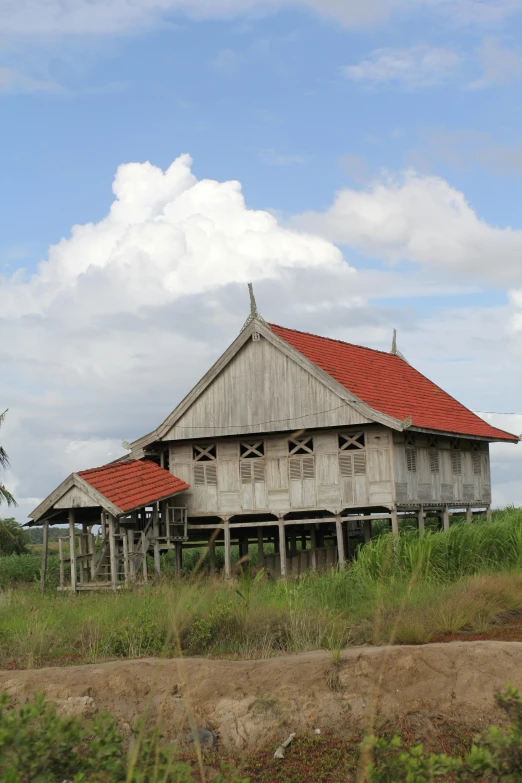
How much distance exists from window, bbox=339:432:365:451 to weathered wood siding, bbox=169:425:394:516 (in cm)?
11

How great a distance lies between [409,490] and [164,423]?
7.00 meters

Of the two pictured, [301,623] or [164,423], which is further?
[164,423]

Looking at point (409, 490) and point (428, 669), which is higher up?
point (409, 490)

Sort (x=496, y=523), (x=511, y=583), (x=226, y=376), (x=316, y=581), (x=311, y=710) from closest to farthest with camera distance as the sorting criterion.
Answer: (x=311, y=710), (x=511, y=583), (x=316, y=581), (x=496, y=523), (x=226, y=376)

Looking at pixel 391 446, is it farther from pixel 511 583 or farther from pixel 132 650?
pixel 132 650

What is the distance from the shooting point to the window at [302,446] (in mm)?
24353

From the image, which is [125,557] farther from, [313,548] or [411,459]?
[411,459]

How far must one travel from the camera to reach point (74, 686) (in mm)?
10289

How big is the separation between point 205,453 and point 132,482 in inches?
96.8

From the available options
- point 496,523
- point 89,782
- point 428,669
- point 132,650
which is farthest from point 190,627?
point 496,523

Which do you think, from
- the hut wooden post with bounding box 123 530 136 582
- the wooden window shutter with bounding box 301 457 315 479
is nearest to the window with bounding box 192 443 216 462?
the wooden window shutter with bounding box 301 457 315 479

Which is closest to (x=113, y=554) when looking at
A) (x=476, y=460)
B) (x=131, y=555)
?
(x=131, y=555)

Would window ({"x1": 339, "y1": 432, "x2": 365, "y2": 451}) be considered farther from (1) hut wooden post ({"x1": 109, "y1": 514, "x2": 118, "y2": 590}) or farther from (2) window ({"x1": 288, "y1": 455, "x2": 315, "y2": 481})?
(1) hut wooden post ({"x1": 109, "y1": 514, "x2": 118, "y2": 590})

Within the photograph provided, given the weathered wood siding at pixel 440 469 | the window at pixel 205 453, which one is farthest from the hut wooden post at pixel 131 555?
the weathered wood siding at pixel 440 469
